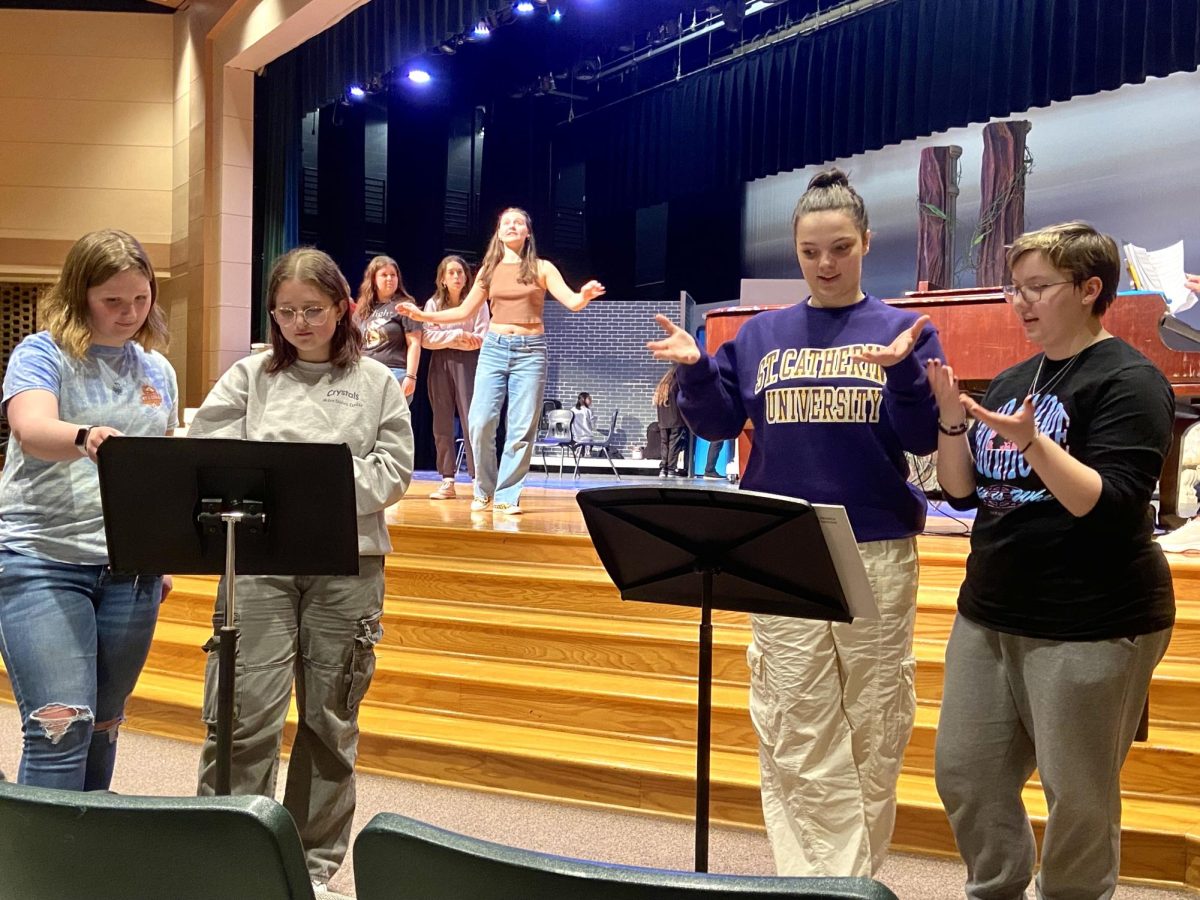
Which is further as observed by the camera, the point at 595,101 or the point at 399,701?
the point at 595,101

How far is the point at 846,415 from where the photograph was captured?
96.6 inches

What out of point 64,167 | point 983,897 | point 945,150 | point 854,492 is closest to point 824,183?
point 854,492

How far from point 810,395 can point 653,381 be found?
1239 centimetres

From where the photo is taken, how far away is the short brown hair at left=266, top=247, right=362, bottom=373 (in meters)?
2.61

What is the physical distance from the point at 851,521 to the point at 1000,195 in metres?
5.04

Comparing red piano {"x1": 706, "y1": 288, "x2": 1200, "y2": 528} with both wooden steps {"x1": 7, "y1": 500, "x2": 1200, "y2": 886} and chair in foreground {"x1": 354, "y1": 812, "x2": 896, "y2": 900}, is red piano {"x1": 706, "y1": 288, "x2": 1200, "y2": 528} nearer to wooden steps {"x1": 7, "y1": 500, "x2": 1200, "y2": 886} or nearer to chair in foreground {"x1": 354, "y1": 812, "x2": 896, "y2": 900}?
wooden steps {"x1": 7, "y1": 500, "x2": 1200, "y2": 886}

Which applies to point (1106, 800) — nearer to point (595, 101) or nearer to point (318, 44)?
point (318, 44)

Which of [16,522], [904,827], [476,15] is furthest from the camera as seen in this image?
[476,15]

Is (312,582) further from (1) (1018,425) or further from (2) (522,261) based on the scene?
(2) (522,261)

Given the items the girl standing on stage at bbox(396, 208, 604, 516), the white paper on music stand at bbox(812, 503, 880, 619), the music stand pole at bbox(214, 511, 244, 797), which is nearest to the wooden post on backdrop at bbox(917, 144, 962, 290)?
the girl standing on stage at bbox(396, 208, 604, 516)

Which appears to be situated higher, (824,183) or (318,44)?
(318,44)

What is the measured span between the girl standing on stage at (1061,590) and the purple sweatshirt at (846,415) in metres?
0.13

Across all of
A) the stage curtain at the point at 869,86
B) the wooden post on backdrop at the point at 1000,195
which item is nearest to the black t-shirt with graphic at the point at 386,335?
the wooden post on backdrop at the point at 1000,195

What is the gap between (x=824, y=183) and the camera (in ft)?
8.13
